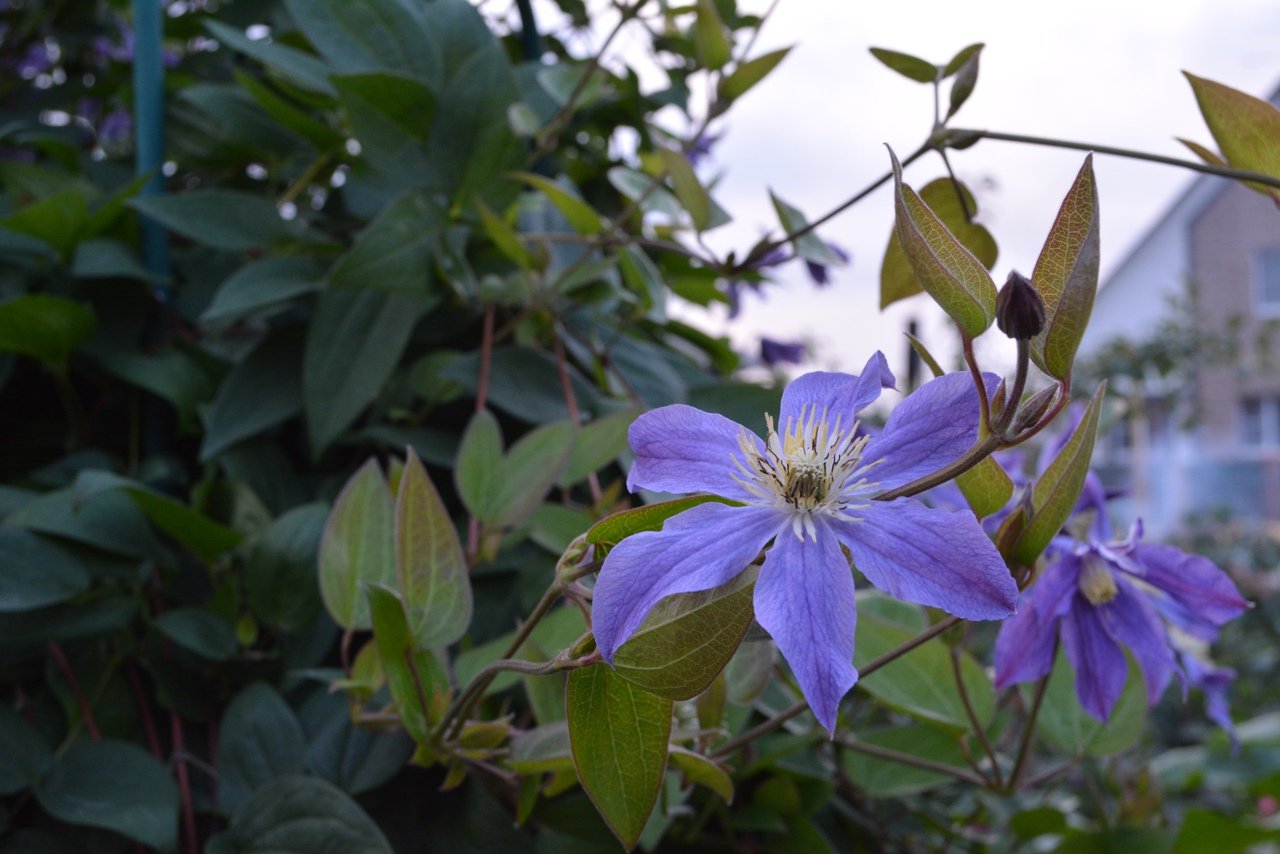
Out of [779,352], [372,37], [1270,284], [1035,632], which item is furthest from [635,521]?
[1270,284]

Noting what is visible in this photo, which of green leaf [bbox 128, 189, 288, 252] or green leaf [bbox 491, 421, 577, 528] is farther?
green leaf [bbox 128, 189, 288, 252]

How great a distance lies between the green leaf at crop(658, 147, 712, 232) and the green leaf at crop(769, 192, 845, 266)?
0.03m

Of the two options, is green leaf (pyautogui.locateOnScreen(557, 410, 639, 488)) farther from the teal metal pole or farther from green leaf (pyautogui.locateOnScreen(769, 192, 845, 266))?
the teal metal pole

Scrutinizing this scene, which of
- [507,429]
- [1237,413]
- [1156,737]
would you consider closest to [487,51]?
[507,429]

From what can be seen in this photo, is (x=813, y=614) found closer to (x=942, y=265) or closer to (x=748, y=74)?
(x=942, y=265)

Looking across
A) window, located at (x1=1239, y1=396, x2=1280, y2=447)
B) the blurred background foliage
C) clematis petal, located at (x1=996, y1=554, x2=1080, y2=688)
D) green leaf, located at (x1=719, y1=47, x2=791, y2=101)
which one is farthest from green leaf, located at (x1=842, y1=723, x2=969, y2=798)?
window, located at (x1=1239, y1=396, x2=1280, y2=447)

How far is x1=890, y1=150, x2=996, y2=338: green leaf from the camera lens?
19cm

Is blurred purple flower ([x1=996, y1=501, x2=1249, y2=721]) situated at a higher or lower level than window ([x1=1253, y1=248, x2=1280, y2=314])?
higher

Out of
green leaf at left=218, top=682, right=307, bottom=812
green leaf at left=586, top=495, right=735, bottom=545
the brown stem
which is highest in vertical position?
green leaf at left=586, top=495, right=735, bottom=545

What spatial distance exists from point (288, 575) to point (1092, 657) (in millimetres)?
321

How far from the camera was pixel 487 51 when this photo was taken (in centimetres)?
49

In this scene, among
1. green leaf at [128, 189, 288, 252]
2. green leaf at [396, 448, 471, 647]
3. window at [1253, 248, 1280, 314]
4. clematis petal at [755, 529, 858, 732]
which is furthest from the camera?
window at [1253, 248, 1280, 314]

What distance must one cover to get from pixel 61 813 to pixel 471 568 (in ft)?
0.58

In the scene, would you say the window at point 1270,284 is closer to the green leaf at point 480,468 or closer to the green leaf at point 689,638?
the green leaf at point 480,468
